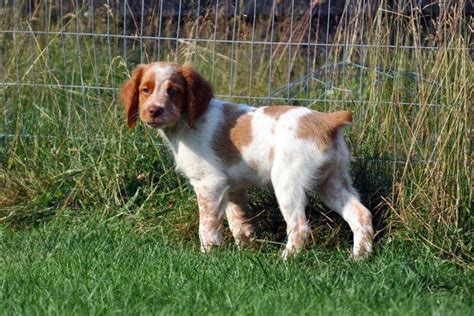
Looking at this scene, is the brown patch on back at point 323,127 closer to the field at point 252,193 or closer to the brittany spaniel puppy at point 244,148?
the brittany spaniel puppy at point 244,148

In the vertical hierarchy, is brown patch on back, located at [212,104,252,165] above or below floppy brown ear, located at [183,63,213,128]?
below

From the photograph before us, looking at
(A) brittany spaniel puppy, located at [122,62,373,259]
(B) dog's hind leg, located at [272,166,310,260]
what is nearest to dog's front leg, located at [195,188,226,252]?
(A) brittany spaniel puppy, located at [122,62,373,259]

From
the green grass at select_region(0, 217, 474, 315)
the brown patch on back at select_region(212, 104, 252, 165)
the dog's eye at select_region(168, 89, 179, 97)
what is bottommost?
the green grass at select_region(0, 217, 474, 315)

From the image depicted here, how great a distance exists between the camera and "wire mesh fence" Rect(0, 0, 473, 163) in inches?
247

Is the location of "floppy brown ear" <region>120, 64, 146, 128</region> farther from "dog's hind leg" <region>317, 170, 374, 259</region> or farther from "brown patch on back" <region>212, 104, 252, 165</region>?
"dog's hind leg" <region>317, 170, 374, 259</region>

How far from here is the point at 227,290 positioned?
4840 mm

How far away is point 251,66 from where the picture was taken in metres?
6.94

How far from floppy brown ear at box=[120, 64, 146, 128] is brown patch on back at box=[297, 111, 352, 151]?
1027 mm

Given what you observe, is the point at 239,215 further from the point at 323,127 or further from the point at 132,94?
the point at 132,94

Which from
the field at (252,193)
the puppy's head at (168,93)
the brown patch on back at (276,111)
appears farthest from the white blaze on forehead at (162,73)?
the field at (252,193)

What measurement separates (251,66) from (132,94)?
3.53 ft

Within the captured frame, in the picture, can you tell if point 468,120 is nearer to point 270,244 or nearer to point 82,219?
point 270,244

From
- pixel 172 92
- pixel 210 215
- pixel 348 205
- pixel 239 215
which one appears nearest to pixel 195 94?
pixel 172 92

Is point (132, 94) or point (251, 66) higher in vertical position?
point (251, 66)
